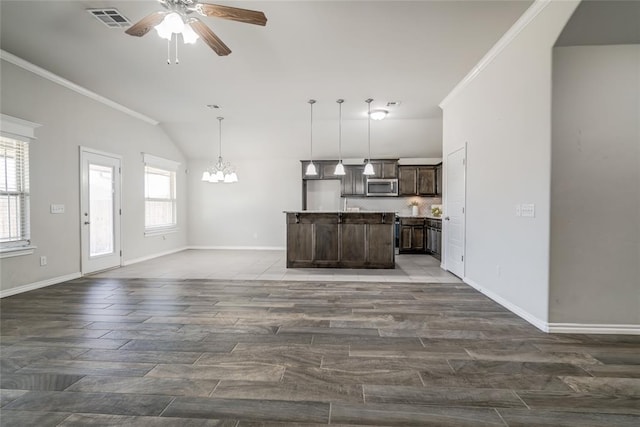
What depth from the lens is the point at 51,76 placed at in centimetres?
434

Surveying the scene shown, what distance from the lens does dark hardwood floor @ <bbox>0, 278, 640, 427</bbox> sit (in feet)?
5.56

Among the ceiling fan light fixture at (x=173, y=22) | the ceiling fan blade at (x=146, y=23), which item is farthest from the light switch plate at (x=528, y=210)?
the ceiling fan blade at (x=146, y=23)

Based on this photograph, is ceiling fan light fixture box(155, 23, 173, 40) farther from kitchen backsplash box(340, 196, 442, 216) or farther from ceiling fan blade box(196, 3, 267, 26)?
kitchen backsplash box(340, 196, 442, 216)

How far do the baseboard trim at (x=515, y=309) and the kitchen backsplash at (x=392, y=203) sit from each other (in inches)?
163

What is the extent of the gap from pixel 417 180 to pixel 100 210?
703cm

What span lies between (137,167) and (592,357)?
297 inches

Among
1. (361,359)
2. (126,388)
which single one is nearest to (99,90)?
(126,388)

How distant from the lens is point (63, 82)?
4547 mm

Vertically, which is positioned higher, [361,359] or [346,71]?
[346,71]

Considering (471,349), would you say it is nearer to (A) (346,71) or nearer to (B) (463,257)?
(B) (463,257)

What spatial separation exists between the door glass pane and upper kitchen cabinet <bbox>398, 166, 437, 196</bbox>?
650cm

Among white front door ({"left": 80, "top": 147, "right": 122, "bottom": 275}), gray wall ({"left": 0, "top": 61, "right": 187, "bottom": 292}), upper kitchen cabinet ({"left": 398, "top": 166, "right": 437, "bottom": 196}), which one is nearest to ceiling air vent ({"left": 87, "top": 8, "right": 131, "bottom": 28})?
gray wall ({"left": 0, "top": 61, "right": 187, "bottom": 292})

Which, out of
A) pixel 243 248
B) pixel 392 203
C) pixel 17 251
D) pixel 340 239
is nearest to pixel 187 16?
pixel 17 251

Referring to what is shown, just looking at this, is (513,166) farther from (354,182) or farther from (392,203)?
(392,203)
